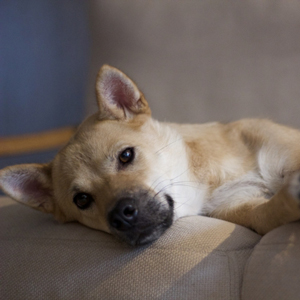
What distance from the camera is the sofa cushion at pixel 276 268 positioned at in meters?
0.98

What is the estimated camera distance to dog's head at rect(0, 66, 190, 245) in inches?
53.0

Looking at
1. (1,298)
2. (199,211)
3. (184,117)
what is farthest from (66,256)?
(184,117)

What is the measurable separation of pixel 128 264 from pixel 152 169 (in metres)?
0.49

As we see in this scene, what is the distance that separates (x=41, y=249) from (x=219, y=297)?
2.52 feet

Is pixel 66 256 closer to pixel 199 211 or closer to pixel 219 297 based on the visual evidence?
pixel 219 297

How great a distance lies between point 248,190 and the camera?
168cm

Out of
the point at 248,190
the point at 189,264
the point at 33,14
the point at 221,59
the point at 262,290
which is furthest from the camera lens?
the point at 33,14

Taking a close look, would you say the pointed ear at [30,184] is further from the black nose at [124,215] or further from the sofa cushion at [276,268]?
the sofa cushion at [276,268]

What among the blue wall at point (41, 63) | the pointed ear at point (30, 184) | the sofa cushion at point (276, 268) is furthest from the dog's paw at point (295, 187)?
the blue wall at point (41, 63)

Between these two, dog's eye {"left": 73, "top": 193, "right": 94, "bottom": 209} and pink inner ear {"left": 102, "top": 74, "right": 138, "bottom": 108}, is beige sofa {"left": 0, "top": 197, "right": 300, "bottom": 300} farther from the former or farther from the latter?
pink inner ear {"left": 102, "top": 74, "right": 138, "bottom": 108}

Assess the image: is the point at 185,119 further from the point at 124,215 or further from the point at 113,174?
the point at 124,215

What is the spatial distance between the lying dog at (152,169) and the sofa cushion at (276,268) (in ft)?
0.78

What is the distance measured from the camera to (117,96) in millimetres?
1797

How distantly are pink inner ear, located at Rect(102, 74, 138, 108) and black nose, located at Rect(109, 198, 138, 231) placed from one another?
671 mm
